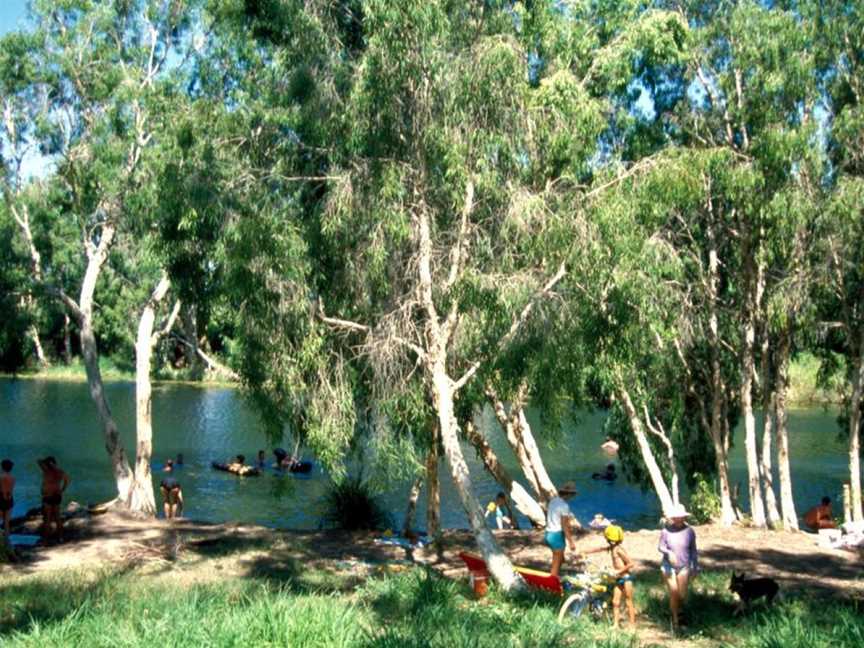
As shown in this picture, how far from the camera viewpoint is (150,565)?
1230 centimetres

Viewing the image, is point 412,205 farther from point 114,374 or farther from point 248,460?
point 114,374

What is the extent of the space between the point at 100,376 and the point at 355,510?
5.90 meters

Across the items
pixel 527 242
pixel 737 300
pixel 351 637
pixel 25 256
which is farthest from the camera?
pixel 25 256

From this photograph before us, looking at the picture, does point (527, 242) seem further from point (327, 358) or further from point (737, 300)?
point (737, 300)

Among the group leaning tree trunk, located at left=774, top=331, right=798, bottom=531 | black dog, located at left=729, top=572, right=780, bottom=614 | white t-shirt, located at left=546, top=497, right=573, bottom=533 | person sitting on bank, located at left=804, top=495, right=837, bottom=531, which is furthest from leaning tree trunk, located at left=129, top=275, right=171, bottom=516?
person sitting on bank, located at left=804, top=495, right=837, bottom=531

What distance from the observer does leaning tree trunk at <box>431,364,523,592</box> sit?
10.9 m

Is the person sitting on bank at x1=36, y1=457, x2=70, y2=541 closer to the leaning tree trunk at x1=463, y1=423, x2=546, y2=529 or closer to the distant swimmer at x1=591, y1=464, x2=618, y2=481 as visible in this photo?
the leaning tree trunk at x1=463, y1=423, x2=546, y2=529

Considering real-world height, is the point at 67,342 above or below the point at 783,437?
above

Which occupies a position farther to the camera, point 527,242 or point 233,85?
point 233,85

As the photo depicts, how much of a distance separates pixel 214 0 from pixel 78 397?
35.2 m

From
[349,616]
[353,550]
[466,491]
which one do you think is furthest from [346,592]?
[349,616]

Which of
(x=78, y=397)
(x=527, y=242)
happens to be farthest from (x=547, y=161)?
(x=78, y=397)

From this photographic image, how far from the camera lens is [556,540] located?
1107 cm

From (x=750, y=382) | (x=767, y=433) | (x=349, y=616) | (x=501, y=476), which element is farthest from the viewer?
(x=767, y=433)
